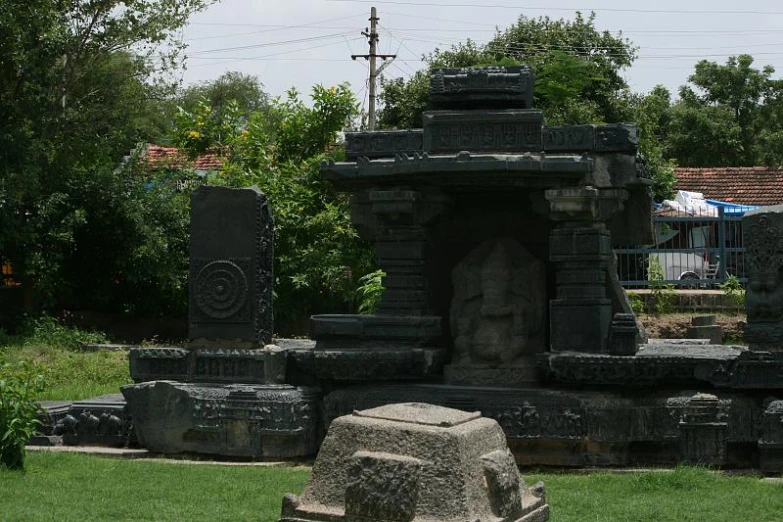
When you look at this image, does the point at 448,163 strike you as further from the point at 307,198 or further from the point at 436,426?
the point at 307,198

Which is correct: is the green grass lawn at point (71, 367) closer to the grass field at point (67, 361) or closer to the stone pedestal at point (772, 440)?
the grass field at point (67, 361)

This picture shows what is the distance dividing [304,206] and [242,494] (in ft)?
44.2

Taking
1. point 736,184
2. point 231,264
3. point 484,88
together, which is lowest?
point 231,264

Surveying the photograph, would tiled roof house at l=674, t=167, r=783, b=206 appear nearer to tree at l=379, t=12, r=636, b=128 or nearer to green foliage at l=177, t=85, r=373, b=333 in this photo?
tree at l=379, t=12, r=636, b=128

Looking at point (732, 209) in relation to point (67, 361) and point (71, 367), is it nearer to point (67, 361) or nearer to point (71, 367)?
point (67, 361)

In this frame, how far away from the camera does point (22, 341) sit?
19375mm

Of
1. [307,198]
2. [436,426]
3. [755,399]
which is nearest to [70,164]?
[307,198]

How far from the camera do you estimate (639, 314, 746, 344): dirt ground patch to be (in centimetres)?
1986

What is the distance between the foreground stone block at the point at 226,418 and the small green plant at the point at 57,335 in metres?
8.41

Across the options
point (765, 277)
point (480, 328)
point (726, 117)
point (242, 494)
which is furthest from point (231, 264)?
point (726, 117)

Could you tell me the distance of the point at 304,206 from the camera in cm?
2220

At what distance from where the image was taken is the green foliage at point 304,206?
2172cm

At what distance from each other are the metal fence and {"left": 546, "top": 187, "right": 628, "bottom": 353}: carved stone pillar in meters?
10.7

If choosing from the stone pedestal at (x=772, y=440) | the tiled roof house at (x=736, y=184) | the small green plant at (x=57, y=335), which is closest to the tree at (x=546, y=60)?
the tiled roof house at (x=736, y=184)
